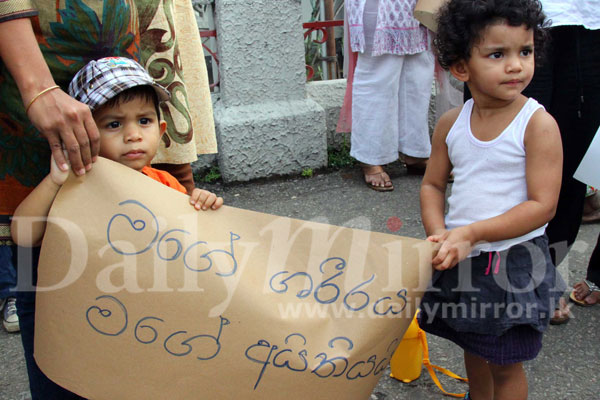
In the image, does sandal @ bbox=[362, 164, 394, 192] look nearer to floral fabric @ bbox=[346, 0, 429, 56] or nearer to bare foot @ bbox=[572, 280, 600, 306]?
floral fabric @ bbox=[346, 0, 429, 56]

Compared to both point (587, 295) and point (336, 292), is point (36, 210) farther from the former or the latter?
point (587, 295)

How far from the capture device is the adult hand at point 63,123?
1179 mm

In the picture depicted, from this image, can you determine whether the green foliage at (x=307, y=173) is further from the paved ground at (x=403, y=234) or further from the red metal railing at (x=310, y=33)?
the red metal railing at (x=310, y=33)

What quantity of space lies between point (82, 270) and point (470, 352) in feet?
3.32

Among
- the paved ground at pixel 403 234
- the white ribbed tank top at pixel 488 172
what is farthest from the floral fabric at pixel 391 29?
the white ribbed tank top at pixel 488 172

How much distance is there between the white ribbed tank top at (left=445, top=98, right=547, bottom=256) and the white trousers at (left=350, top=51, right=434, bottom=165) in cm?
220

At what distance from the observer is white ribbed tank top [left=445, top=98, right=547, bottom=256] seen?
1466mm

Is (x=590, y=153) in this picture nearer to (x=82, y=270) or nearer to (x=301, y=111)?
(x=82, y=270)

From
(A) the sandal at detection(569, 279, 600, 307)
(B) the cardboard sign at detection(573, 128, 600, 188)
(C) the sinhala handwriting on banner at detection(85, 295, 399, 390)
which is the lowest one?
(A) the sandal at detection(569, 279, 600, 307)

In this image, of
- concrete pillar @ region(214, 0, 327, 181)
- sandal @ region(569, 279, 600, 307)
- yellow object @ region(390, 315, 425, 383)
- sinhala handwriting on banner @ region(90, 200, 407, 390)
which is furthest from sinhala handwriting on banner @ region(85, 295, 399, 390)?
concrete pillar @ region(214, 0, 327, 181)

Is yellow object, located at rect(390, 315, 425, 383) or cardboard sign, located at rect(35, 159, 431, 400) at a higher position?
cardboard sign, located at rect(35, 159, 431, 400)

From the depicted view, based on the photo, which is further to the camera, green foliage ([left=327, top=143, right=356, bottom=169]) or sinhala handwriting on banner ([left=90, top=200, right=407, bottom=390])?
green foliage ([left=327, top=143, right=356, bottom=169])

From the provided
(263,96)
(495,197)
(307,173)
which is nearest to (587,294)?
(495,197)

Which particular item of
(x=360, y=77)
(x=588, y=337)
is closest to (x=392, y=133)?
(x=360, y=77)
